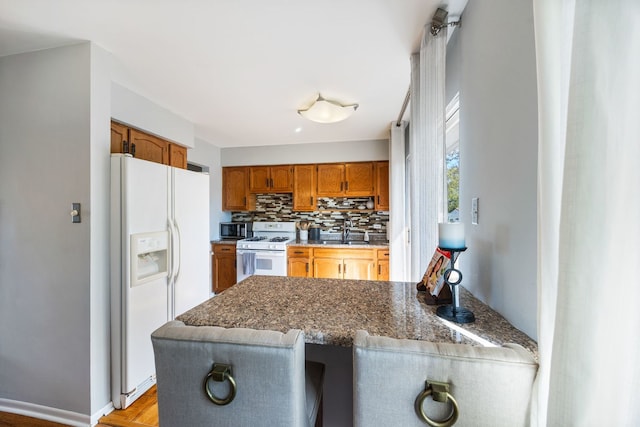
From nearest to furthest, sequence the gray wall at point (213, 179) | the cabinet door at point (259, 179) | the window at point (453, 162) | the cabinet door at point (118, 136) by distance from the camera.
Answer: the window at point (453, 162) < the cabinet door at point (118, 136) < the gray wall at point (213, 179) < the cabinet door at point (259, 179)

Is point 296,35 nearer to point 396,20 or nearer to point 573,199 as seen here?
point 396,20

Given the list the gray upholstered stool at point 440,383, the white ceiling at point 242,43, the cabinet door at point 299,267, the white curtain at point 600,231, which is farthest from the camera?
the cabinet door at point 299,267

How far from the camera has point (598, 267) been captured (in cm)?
43

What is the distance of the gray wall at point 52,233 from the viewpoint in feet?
5.31

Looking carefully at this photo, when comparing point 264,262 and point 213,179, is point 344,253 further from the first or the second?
point 213,179

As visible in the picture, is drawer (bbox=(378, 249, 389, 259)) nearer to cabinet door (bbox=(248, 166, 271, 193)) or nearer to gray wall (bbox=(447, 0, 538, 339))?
cabinet door (bbox=(248, 166, 271, 193))

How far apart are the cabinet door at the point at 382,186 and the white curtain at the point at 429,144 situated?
7.19 feet

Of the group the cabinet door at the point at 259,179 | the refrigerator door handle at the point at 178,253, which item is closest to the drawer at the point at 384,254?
the cabinet door at the point at 259,179

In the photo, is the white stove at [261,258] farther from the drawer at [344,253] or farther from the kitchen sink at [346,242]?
the kitchen sink at [346,242]

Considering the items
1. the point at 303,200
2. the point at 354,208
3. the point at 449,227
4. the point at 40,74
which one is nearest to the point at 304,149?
the point at 303,200

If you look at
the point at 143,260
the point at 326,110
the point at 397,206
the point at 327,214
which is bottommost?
the point at 143,260

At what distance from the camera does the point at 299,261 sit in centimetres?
369

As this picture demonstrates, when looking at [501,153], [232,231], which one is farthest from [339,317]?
[232,231]

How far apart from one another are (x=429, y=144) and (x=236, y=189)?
11.3 feet
